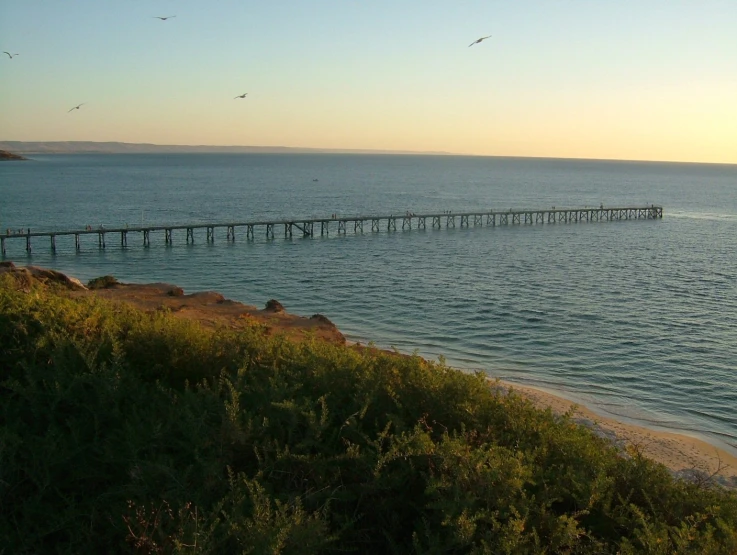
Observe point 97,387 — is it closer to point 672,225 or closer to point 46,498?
point 46,498

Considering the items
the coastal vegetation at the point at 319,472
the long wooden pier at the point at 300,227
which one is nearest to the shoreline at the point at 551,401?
the coastal vegetation at the point at 319,472

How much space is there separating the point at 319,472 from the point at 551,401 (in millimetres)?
14631

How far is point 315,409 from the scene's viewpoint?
8594mm

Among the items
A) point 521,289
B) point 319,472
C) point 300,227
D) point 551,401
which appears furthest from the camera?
point 300,227

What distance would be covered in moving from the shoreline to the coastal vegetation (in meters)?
1.20

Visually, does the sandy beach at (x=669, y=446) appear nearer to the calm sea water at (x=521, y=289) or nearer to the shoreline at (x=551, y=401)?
the shoreline at (x=551, y=401)

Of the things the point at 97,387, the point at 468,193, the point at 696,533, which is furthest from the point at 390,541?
the point at 468,193

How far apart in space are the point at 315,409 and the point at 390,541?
7.48 feet

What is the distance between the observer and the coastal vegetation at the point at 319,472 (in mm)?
6434

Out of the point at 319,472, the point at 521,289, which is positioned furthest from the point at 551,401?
the point at 521,289

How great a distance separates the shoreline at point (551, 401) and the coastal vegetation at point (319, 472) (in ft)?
3.94

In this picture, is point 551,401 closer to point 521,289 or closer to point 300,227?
point 521,289

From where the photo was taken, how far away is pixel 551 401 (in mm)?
20578

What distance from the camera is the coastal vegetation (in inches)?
253
